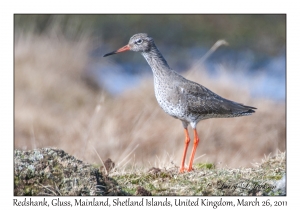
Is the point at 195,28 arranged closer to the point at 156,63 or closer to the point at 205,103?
the point at 156,63

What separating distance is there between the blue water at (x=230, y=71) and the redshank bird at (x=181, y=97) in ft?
25.5

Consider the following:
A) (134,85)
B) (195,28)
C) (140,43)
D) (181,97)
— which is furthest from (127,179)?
(195,28)

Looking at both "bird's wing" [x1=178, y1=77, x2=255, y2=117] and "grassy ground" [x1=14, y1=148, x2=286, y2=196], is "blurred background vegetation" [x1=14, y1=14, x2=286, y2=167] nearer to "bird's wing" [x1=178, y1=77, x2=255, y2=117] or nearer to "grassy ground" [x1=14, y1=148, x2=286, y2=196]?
"bird's wing" [x1=178, y1=77, x2=255, y2=117]

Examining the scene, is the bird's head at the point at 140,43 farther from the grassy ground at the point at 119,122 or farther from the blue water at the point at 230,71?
the blue water at the point at 230,71

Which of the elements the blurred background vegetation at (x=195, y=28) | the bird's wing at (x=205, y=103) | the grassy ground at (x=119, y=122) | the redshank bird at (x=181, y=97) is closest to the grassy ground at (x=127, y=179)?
the redshank bird at (x=181, y=97)

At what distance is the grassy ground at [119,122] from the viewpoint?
13.5 metres

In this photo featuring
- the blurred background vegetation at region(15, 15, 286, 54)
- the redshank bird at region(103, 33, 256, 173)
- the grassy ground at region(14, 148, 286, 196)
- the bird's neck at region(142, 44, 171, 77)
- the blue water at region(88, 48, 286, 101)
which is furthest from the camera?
the blurred background vegetation at region(15, 15, 286, 54)

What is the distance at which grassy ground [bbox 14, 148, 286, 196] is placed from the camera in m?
5.61

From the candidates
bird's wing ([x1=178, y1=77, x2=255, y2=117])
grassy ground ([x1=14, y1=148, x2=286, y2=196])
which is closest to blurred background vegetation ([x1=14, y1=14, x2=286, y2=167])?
bird's wing ([x1=178, y1=77, x2=255, y2=117])

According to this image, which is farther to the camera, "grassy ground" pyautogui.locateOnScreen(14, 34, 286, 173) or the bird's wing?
"grassy ground" pyautogui.locateOnScreen(14, 34, 286, 173)

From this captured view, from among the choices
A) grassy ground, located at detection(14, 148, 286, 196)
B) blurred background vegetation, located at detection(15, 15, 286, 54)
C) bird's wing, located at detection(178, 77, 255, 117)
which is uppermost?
blurred background vegetation, located at detection(15, 15, 286, 54)

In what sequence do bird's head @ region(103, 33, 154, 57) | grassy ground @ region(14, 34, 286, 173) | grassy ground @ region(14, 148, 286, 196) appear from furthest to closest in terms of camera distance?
grassy ground @ region(14, 34, 286, 173)
bird's head @ region(103, 33, 154, 57)
grassy ground @ region(14, 148, 286, 196)

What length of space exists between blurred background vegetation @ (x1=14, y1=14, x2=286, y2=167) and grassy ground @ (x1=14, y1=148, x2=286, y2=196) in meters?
1.13

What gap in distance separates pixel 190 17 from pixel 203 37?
75.8 inches
